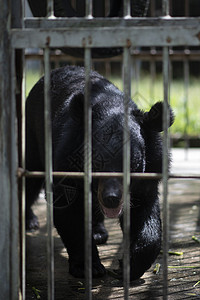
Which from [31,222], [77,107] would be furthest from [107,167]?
[31,222]

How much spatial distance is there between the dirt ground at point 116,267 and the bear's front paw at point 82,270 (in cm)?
4

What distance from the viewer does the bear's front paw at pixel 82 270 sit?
10.9 ft

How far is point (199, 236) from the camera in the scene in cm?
419

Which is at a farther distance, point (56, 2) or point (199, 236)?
point (199, 236)

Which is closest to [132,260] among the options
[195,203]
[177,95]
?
[195,203]

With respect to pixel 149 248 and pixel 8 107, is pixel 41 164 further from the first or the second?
pixel 8 107

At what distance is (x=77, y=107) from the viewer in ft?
10.5

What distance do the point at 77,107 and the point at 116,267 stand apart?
1.16m

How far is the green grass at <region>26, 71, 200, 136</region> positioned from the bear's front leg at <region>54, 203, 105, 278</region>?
13.3 feet

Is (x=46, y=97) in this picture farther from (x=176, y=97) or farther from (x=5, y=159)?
(x=176, y=97)

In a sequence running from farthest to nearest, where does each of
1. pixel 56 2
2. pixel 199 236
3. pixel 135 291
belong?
pixel 199 236 → pixel 56 2 → pixel 135 291

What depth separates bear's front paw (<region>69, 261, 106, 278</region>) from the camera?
3.33 metres

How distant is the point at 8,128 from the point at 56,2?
157 centimetres

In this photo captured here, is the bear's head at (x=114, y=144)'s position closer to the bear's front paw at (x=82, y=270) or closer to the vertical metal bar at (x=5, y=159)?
the bear's front paw at (x=82, y=270)
